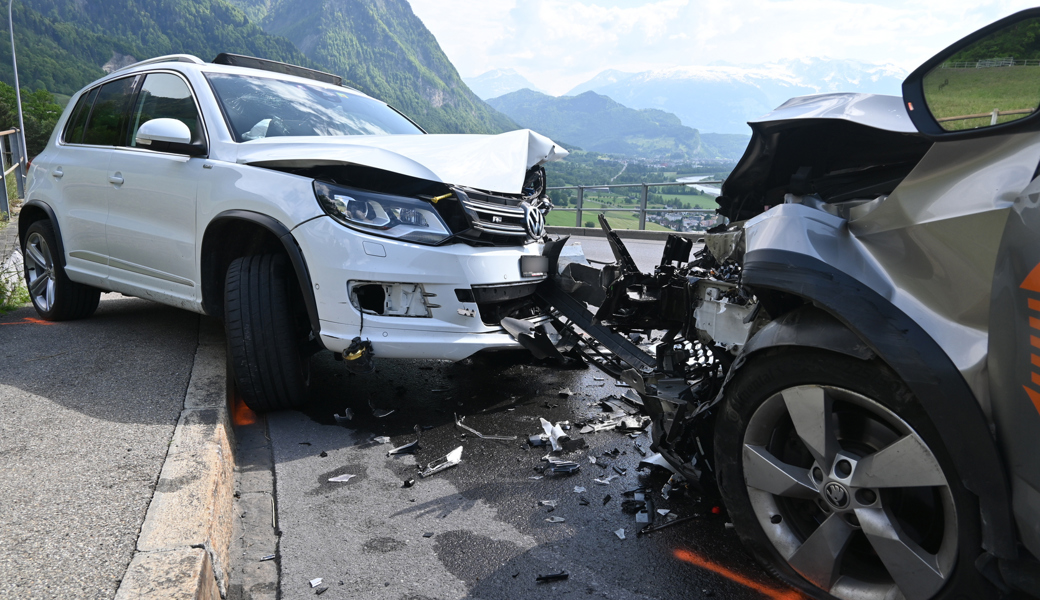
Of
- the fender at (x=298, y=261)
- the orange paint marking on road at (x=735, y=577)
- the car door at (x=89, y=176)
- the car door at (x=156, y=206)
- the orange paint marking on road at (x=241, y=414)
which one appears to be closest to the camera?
the orange paint marking on road at (x=735, y=577)

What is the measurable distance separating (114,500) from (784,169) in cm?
292

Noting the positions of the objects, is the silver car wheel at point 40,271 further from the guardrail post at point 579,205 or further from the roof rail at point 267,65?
the guardrail post at point 579,205

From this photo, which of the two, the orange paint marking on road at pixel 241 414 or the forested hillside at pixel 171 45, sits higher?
the forested hillside at pixel 171 45

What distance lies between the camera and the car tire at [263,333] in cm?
361

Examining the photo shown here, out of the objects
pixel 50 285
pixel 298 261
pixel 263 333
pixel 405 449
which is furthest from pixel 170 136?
pixel 50 285

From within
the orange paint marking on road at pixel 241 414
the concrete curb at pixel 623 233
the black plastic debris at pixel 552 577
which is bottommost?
the concrete curb at pixel 623 233

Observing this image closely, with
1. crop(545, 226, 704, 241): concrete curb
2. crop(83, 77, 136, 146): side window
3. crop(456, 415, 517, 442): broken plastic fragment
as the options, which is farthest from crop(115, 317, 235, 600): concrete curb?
crop(545, 226, 704, 241): concrete curb

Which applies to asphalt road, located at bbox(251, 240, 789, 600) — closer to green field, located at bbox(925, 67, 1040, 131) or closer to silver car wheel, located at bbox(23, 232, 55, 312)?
green field, located at bbox(925, 67, 1040, 131)

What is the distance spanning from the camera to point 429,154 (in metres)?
3.73

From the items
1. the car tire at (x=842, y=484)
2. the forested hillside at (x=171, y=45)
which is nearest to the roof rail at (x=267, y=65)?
the car tire at (x=842, y=484)

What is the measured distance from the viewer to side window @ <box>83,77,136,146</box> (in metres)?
4.87

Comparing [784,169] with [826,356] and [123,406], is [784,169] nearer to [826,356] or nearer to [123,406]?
[826,356]

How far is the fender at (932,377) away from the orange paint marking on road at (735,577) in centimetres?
74

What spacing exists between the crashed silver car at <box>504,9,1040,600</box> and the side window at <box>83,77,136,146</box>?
176 inches
